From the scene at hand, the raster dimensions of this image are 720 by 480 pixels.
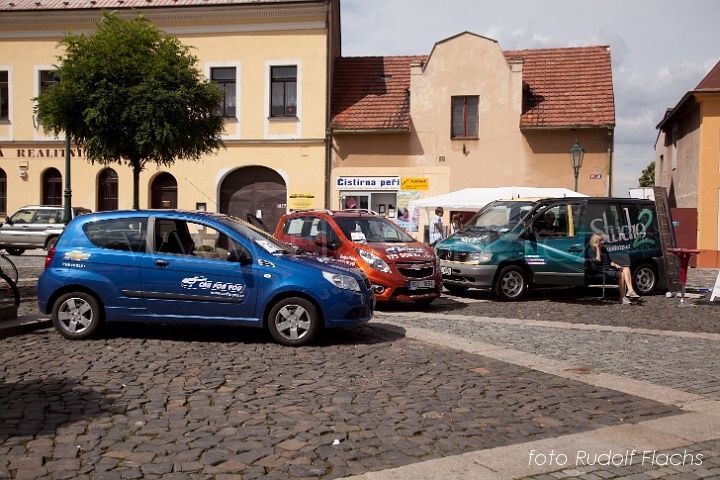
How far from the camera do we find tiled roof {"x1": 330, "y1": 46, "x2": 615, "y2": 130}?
2692cm

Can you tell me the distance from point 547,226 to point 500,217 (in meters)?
1.02

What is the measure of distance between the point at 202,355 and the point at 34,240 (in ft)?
63.0

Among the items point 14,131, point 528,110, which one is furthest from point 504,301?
point 14,131

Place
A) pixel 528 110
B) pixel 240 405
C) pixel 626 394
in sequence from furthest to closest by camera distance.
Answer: pixel 528 110, pixel 626 394, pixel 240 405

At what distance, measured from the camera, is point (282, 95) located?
2841cm

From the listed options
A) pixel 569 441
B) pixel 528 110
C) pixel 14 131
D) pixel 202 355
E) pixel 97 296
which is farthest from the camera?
pixel 14 131

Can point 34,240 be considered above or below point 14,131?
below

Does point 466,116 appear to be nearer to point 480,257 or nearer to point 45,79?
point 480,257

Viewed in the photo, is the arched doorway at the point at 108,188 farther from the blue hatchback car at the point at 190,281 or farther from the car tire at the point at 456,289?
the blue hatchback car at the point at 190,281

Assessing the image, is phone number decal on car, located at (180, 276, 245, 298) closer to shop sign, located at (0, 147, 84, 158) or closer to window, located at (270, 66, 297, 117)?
window, located at (270, 66, 297, 117)

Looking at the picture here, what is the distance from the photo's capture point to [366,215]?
14.4 m

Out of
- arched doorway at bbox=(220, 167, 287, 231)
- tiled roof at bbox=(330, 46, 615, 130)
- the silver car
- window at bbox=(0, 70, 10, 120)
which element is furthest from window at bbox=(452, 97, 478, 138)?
window at bbox=(0, 70, 10, 120)

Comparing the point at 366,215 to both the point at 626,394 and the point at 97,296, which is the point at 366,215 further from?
the point at 626,394

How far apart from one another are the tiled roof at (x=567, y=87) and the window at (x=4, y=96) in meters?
19.1
